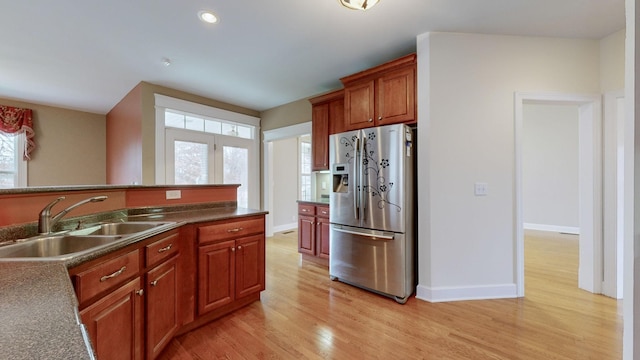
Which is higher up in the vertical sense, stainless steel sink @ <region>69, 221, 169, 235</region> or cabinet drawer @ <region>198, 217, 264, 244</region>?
stainless steel sink @ <region>69, 221, 169, 235</region>

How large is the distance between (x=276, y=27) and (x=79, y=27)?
1.77 m

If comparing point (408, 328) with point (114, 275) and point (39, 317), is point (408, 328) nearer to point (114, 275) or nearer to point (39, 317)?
point (114, 275)

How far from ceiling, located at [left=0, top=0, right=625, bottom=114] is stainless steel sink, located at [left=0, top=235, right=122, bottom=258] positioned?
182 centimetres

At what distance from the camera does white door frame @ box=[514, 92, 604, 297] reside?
8.27ft

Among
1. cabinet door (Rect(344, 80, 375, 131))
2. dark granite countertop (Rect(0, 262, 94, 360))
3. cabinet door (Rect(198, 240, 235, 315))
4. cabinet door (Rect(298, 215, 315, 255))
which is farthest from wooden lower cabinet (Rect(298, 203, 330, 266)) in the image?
dark granite countertop (Rect(0, 262, 94, 360))

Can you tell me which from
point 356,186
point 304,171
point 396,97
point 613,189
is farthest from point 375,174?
point 304,171

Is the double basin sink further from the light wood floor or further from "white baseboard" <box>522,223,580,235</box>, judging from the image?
"white baseboard" <box>522,223,580,235</box>

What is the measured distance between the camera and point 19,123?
13.3 feet

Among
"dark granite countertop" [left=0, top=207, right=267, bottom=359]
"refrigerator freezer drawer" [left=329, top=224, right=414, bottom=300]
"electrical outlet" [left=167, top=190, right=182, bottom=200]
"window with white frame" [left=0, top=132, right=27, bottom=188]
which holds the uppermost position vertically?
"window with white frame" [left=0, top=132, right=27, bottom=188]

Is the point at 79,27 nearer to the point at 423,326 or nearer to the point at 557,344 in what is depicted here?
the point at 423,326

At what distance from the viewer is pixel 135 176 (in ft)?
12.4

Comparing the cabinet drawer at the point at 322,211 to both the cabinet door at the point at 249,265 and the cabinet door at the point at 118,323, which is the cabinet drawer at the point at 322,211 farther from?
the cabinet door at the point at 118,323

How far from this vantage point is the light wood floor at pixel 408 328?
69.2 inches

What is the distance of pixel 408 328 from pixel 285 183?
4333 millimetres
